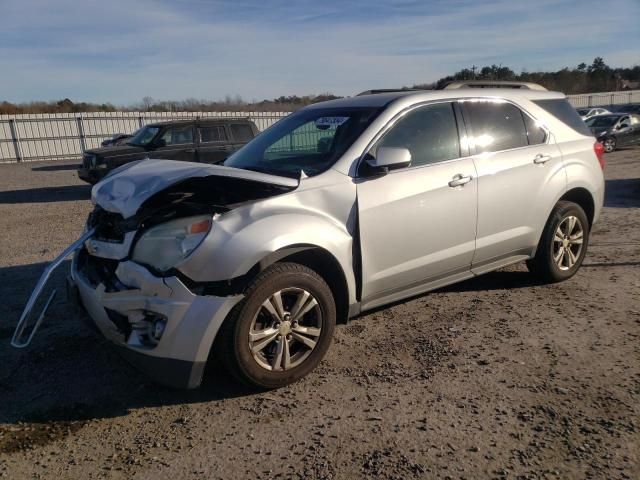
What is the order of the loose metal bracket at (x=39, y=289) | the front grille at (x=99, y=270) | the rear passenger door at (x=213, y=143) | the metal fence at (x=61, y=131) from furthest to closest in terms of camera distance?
the metal fence at (x=61, y=131) → the rear passenger door at (x=213, y=143) → the loose metal bracket at (x=39, y=289) → the front grille at (x=99, y=270)

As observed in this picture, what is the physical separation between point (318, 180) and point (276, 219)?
0.49 m

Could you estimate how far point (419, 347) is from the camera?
3.89 meters

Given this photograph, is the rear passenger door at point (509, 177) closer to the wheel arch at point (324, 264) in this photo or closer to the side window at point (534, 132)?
the side window at point (534, 132)

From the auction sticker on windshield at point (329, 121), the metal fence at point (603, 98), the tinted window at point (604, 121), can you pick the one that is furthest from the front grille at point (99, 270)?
the metal fence at point (603, 98)

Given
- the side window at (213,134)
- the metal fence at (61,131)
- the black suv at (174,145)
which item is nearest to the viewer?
the black suv at (174,145)

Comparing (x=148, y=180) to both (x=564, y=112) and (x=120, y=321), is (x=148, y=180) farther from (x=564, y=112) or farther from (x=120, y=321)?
(x=564, y=112)

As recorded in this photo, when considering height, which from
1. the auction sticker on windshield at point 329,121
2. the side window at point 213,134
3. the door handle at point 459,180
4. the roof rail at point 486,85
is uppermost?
the roof rail at point 486,85

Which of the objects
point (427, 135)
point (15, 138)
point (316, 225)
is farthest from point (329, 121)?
point (15, 138)

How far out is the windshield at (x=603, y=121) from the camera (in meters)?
19.8

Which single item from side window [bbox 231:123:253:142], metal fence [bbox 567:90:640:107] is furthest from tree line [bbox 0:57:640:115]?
side window [bbox 231:123:253:142]

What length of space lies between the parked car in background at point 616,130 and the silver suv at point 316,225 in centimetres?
1696

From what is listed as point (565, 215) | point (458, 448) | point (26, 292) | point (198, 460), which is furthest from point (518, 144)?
point (26, 292)

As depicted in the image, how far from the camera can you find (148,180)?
10.7 feet

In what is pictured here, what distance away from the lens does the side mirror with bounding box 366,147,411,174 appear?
3566 mm
